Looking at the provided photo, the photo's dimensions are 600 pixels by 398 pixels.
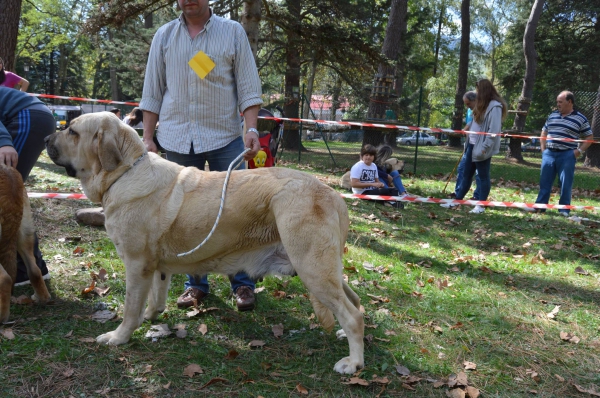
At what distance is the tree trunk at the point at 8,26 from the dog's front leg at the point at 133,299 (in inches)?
270

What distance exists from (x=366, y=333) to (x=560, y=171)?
629 centimetres

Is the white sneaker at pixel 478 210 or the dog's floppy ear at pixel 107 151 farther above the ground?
the dog's floppy ear at pixel 107 151

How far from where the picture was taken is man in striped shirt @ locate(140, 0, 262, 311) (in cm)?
363

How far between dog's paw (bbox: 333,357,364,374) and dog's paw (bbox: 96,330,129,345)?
1.44 meters

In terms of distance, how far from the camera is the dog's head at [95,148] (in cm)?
297

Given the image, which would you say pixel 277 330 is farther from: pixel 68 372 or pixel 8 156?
pixel 8 156

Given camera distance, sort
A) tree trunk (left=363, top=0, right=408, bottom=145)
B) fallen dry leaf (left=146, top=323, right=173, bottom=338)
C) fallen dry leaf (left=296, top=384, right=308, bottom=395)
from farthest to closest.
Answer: tree trunk (left=363, top=0, right=408, bottom=145) → fallen dry leaf (left=146, top=323, right=173, bottom=338) → fallen dry leaf (left=296, top=384, right=308, bottom=395)

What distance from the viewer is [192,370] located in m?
2.88

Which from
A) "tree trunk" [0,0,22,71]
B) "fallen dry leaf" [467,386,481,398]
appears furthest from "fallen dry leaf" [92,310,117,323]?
"tree trunk" [0,0,22,71]

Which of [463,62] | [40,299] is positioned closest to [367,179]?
[40,299]

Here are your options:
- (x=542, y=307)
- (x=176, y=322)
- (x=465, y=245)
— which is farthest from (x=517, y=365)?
(x=465, y=245)

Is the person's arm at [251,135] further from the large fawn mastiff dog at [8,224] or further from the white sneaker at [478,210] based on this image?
the white sneaker at [478,210]

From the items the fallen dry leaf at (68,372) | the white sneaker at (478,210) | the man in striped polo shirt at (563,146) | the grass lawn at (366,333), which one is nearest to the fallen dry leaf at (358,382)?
the grass lawn at (366,333)

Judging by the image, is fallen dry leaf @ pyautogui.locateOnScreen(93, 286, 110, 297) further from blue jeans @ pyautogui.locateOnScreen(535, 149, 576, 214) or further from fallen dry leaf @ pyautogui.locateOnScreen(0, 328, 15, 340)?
blue jeans @ pyautogui.locateOnScreen(535, 149, 576, 214)
